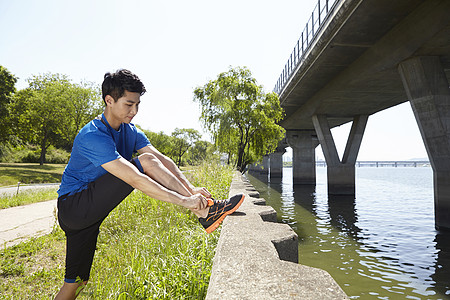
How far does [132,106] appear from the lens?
2.37m

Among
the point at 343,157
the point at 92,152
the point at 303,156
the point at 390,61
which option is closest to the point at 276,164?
the point at 303,156

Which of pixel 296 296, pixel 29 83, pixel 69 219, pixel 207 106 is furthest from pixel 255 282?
pixel 29 83

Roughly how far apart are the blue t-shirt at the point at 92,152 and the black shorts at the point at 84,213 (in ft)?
0.30

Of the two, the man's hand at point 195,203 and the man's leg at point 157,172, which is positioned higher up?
the man's leg at point 157,172

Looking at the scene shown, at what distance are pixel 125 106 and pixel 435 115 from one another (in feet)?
33.9

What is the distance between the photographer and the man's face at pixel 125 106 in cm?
233

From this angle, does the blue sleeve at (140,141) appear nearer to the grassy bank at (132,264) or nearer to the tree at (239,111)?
the grassy bank at (132,264)

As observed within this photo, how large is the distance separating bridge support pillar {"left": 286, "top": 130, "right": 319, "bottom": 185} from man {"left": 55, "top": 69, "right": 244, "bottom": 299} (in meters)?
29.1

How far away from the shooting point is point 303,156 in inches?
1252

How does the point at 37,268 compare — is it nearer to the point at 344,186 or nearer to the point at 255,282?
the point at 255,282

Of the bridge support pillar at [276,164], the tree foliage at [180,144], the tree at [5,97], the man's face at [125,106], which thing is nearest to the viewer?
the man's face at [125,106]

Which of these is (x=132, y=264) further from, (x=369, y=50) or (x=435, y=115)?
(x=369, y=50)

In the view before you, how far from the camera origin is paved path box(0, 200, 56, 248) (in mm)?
4805

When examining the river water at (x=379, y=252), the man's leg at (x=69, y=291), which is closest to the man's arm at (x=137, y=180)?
the man's leg at (x=69, y=291)
